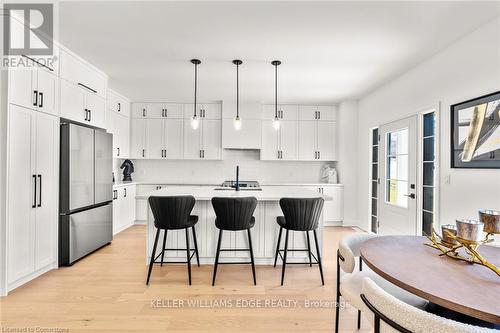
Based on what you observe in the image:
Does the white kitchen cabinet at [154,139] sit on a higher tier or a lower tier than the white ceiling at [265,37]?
lower

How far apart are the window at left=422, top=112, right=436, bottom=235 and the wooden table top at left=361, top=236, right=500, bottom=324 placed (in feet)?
6.17

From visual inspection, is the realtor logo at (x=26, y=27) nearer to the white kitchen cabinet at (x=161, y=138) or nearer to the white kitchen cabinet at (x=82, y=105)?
the white kitchen cabinet at (x=82, y=105)

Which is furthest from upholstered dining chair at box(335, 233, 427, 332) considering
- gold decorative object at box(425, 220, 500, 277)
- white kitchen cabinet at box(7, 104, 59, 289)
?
white kitchen cabinet at box(7, 104, 59, 289)

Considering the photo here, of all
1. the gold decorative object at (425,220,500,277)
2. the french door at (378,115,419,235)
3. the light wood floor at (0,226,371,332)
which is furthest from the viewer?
the french door at (378,115,419,235)

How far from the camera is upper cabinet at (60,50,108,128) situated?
321 cm

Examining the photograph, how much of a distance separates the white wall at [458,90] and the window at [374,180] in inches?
35.8

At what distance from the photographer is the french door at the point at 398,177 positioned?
3.62m

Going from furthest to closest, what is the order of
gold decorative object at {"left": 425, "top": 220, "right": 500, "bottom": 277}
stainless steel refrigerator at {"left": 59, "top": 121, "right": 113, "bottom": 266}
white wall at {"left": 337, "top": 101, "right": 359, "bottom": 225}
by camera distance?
white wall at {"left": 337, "top": 101, "right": 359, "bottom": 225}
stainless steel refrigerator at {"left": 59, "top": 121, "right": 113, "bottom": 266}
gold decorative object at {"left": 425, "top": 220, "right": 500, "bottom": 277}

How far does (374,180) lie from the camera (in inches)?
193

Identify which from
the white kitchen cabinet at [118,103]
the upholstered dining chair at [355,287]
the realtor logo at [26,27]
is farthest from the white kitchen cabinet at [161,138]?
the upholstered dining chair at [355,287]

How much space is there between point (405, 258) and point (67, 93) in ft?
13.0

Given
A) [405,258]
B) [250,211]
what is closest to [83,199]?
[250,211]

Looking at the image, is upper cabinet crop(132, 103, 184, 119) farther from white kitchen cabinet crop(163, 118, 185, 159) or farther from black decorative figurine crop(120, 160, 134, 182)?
black decorative figurine crop(120, 160, 134, 182)

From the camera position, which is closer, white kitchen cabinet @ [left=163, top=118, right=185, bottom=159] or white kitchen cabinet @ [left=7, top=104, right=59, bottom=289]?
white kitchen cabinet @ [left=7, top=104, right=59, bottom=289]
